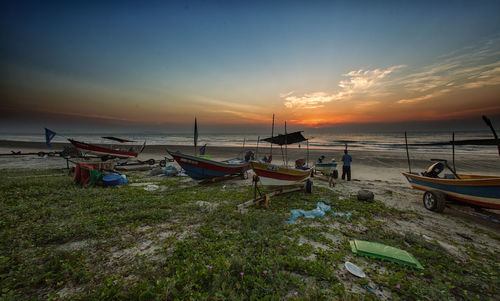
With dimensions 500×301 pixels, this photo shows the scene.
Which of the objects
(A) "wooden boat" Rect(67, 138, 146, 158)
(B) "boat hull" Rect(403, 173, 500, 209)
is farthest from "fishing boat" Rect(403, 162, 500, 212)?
(A) "wooden boat" Rect(67, 138, 146, 158)

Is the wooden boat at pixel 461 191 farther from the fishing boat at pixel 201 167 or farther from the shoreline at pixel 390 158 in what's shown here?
the fishing boat at pixel 201 167

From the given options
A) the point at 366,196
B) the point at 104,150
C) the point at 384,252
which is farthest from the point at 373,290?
the point at 104,150

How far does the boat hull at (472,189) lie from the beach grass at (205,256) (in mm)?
1799

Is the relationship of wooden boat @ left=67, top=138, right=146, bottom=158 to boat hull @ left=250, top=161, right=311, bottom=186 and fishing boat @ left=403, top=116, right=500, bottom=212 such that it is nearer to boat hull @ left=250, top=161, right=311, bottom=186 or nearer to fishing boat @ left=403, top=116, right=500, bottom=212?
boat hull @ left=250, top=161, right=311, bottom=186

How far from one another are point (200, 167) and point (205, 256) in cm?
674

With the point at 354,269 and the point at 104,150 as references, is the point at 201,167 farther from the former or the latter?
the point at 104,150

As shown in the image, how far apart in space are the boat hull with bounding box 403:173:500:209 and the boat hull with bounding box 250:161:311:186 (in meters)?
5.55

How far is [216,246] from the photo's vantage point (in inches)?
165

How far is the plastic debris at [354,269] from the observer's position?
349 cm

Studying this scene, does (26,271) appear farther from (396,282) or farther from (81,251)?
(396,282)

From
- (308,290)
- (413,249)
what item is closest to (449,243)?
(413,249)

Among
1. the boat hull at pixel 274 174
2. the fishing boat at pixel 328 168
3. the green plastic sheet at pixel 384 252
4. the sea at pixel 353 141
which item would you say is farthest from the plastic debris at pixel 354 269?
the sea at pixel 353 141

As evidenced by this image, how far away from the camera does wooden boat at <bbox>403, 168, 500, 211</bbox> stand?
5577mm

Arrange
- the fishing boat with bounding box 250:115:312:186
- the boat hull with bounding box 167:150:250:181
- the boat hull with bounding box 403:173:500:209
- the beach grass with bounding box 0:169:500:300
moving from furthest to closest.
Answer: the boat hull with bounding box 167:150:250:181 → the fishing boat with bounding box 250:115:312:186 → the boat hull with bounding box 403:173:500:209 → the beach grass with bounding box 0:169:500:300
